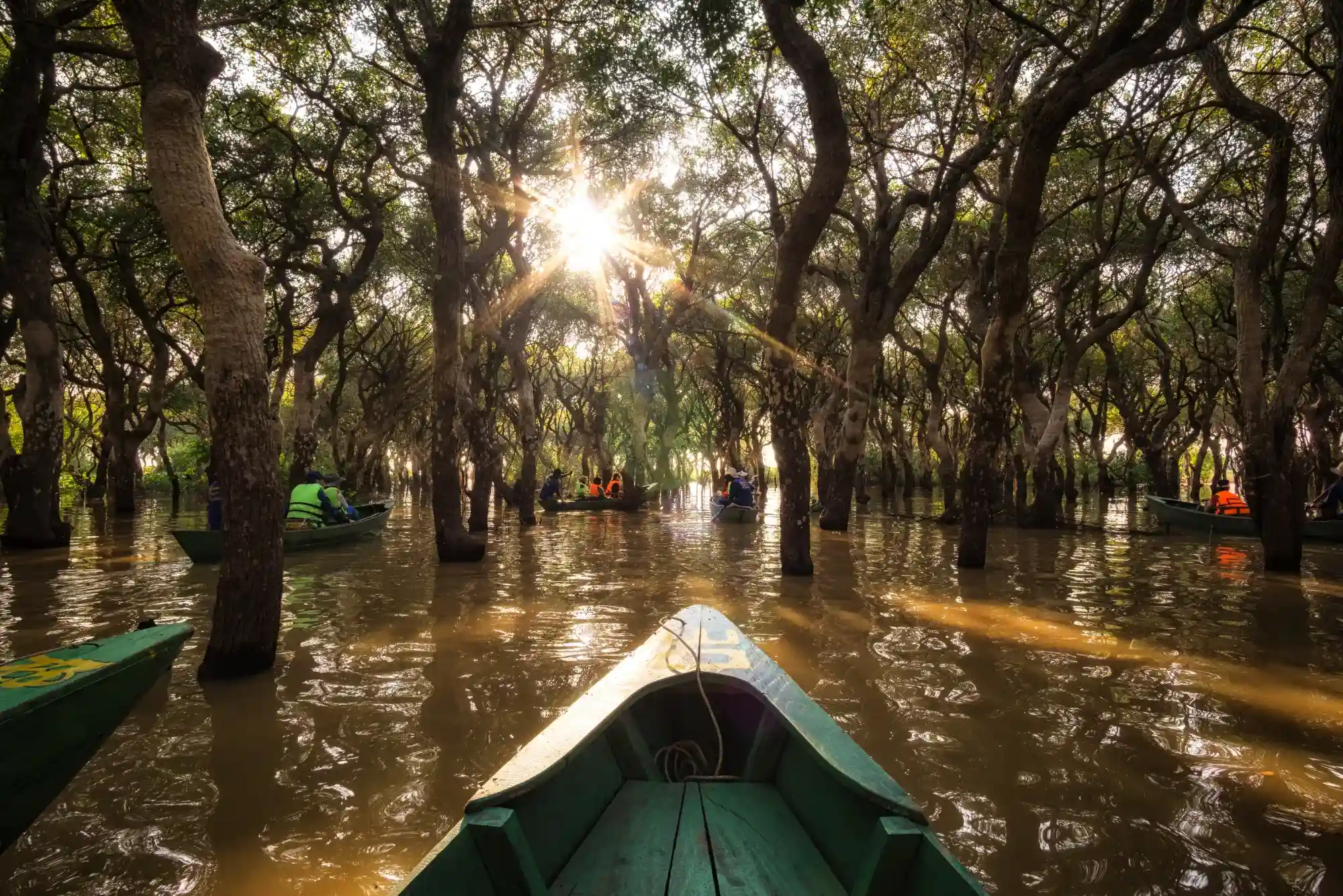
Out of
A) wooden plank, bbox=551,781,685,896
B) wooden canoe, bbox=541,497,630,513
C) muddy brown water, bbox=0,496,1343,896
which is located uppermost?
wooden canoe, bbox=541,497,630,513

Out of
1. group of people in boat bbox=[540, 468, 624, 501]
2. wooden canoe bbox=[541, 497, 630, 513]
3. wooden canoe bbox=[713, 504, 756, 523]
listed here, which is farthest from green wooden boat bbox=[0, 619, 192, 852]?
group of people in boat bbox=[540, 468, 624, 501]

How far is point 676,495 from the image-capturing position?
4456cm

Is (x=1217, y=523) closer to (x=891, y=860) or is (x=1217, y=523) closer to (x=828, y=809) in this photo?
(x=828, y=809)

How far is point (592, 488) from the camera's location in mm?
25938

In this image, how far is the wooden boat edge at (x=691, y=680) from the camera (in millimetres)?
2107

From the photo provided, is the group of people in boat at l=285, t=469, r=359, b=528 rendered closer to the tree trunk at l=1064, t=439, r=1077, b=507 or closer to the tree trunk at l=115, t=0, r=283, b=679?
the tree trunk at l=115, t=0, r=283, b=679

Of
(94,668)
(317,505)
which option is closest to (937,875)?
(94,668)

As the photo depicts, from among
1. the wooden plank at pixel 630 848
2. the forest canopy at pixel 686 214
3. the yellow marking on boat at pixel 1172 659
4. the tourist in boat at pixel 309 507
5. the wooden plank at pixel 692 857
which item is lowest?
the yellow marking on boat at pixel 1172 659

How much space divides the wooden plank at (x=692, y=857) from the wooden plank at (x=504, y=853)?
440 millimetres

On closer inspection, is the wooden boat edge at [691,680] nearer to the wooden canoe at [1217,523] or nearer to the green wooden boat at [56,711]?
the green wooden boat at [56,711]

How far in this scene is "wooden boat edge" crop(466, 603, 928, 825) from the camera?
211 cm

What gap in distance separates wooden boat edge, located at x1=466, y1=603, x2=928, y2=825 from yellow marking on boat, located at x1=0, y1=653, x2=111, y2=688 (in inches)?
64.3

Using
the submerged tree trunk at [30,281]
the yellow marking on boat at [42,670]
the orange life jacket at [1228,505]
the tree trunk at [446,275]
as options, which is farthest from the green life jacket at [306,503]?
the orange life jacket at [1228,505]

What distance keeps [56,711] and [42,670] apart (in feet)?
1.00
